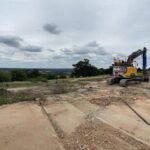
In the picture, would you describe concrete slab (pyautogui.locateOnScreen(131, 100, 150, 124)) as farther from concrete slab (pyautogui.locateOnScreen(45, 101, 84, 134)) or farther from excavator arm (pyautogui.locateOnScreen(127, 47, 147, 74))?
excavator arm (pyautogui.locateOnScreen(127, 47, 147, 74))

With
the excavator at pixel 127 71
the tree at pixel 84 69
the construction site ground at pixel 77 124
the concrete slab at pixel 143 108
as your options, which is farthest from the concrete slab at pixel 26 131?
the tree at pixel 84 69

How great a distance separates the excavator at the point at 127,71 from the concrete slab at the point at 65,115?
9.40 m

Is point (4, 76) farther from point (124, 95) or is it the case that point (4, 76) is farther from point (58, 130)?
point (58, 130)

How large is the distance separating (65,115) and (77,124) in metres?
1.45

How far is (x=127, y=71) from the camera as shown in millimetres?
21938

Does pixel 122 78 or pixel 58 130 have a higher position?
pixel 122 78

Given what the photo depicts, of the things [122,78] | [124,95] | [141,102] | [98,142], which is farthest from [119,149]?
[122,78]

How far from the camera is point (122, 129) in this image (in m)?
9.45

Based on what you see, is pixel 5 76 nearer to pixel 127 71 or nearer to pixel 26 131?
pixel 127 71

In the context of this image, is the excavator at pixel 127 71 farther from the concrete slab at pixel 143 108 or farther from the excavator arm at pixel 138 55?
the concrete slab at pixel 143 108

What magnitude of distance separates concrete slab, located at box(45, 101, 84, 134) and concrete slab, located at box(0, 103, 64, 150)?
0.48 metres

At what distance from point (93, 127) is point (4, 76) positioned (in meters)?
30.0

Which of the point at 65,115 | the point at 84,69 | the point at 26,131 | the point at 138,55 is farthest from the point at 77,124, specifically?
the point at 84,69

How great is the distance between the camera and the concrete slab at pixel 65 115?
385 inches
